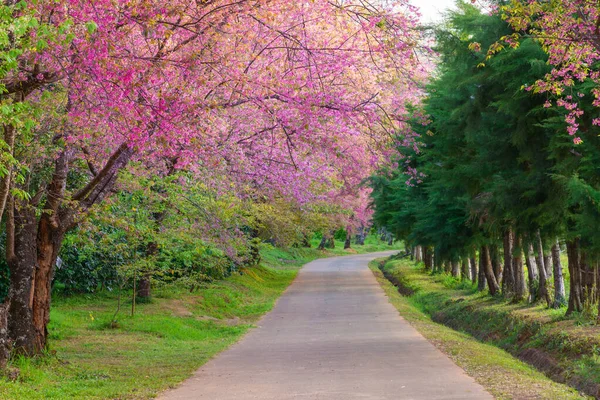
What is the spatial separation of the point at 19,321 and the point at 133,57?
528 cm

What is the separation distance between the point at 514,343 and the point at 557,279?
7.57 feet

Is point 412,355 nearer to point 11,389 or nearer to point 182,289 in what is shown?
point 11,389

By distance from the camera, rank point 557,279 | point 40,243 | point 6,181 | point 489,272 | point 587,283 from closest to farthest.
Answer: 1. point 6,181
2. point 40,243
3. point 587,283
4. point 557,279
5. point 489,272

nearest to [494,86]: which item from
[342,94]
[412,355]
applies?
[342,94]

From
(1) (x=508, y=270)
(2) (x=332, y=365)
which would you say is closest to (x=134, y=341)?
(2) (x=332, y=365)

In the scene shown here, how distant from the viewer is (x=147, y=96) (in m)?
10.7

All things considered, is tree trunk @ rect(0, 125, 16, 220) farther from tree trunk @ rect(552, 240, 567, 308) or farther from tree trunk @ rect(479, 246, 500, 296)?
tree trunk @ rect(479, 246, 500, 296)

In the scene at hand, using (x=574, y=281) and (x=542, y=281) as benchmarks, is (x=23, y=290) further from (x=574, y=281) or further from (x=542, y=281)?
(x=542, y=281)

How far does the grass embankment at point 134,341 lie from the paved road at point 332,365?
639 millimetres

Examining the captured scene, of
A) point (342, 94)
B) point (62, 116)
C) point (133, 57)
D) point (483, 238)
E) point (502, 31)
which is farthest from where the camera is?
point (483, 238)

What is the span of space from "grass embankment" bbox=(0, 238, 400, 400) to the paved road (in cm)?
64

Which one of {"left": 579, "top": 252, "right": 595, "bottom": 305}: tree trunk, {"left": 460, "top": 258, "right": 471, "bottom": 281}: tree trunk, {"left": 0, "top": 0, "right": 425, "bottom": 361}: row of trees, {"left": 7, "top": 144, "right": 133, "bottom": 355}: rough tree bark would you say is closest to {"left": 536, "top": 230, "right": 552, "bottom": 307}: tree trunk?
{"left": 579, "top": 252, "right": 595, "bottom": 305}: tree trunk

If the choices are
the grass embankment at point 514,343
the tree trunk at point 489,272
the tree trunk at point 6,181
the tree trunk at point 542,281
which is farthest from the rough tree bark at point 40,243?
the tree trunk at point 489,272

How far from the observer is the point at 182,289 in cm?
2658
